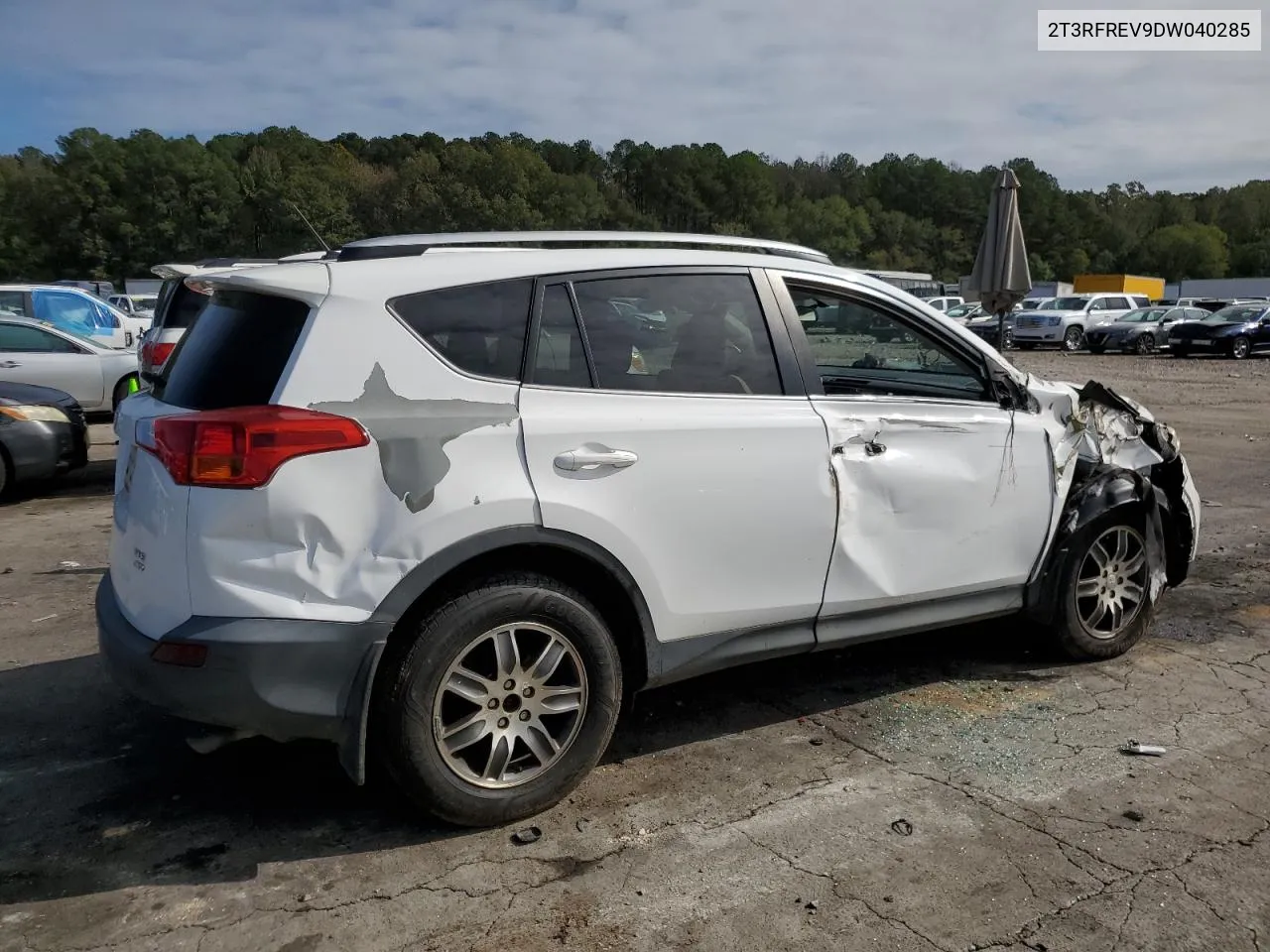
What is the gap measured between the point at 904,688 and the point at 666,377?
6.27 ft

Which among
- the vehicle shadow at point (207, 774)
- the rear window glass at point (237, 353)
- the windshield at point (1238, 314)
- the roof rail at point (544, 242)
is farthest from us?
the windshield at point (1238, 314)

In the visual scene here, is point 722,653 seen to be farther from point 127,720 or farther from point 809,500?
point 127,720

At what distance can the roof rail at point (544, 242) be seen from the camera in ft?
10.6

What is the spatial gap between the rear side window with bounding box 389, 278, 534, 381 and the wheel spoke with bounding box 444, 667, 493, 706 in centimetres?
91

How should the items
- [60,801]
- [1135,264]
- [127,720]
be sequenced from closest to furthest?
[60,801]
[127,720]
[1135,264]

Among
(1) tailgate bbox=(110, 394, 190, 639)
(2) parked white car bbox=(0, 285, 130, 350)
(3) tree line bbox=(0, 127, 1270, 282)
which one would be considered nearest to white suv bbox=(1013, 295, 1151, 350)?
(2) parked white car bbox=(0, 285, 130, 350)

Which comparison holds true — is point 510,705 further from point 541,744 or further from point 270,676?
point 270,676

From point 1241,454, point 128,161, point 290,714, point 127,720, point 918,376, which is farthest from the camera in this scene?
point 128,161

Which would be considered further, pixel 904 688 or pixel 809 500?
pixel 904 688

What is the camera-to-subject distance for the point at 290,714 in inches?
110

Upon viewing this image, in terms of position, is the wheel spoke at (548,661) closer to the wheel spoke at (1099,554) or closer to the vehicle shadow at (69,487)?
the wheel spoke at (1099,554)

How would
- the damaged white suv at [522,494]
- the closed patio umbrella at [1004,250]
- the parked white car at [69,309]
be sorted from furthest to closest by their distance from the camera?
the parked white car at [69,309] → the closed patio umbrella at [1004,250] → the damaged white suv at [522,494]

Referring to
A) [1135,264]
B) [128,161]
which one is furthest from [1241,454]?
[1135,264]

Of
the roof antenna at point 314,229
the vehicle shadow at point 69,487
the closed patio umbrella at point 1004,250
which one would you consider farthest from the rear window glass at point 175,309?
the closed patio umbrella at point 1004,250
